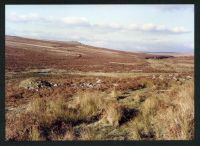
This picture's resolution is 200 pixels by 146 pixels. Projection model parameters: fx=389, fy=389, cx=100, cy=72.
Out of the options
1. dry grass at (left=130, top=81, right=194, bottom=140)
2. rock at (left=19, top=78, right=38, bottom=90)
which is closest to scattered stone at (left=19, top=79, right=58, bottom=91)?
rock at (left=19, top=78, right=38, bottom=90)

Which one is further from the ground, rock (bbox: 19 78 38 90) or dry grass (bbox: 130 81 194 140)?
rock (bbox: 19 78 38 90)

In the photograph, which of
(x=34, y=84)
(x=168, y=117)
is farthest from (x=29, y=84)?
(x=168, y=117)

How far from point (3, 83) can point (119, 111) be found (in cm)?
259

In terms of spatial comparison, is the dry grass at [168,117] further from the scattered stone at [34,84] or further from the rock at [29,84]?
the rock at [29,84]

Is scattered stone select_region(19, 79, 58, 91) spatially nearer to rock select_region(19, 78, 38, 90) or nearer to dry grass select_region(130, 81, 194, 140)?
rock select_region(19, 78, 38, 90)

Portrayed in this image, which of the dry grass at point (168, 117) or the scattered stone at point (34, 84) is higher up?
the scattered stone at point (34, 84)

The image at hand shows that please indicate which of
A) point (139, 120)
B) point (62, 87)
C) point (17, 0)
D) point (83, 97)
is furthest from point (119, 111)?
point (17, 0)

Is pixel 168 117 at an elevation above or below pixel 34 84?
below

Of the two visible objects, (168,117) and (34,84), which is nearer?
(168,117)

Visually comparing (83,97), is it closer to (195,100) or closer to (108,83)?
(108,83)

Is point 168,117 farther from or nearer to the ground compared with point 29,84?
nearer to the ground

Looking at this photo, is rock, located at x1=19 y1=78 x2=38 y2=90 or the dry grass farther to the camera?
rock, located at x1=19 y1=78 x2=38 y2=90

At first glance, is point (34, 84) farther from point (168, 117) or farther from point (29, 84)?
point (168, 117)

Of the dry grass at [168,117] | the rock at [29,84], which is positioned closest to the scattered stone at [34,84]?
the rock at [29,84]
